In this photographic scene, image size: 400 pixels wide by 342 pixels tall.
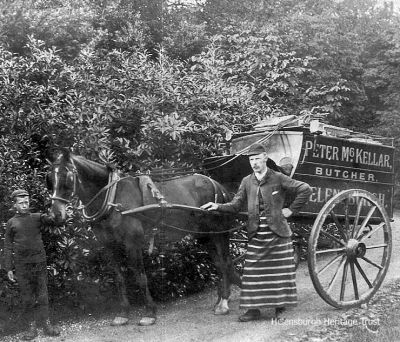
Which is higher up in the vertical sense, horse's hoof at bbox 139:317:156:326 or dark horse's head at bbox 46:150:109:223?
dark horse's head at bbox 46:150:109:223

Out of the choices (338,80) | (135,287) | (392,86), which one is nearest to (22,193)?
(135,287)

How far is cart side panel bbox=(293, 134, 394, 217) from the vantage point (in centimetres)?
636

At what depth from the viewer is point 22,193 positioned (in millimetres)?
5719

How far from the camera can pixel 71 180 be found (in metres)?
5.59

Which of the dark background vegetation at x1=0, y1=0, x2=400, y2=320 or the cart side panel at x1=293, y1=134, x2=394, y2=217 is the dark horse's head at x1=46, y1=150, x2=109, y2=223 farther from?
the cart side panel at x1=293, y1=134, x2=394, y2=217

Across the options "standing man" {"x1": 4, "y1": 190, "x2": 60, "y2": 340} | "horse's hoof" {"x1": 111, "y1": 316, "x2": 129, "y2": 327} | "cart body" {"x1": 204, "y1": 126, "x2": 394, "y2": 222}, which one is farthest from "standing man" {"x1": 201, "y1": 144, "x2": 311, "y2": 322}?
"standing man" {"x1": 4, "y1": 190, "x2": 60, "y2": 340}

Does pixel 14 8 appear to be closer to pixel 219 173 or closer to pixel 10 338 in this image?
pixel 219 173

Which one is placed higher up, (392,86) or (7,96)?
(392,86)

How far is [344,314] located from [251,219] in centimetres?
154

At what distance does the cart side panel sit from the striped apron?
656 mm

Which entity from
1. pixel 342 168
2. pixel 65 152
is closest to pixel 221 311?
pixel 342 168

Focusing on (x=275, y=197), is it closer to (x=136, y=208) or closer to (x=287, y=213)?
(x=287, y=213)

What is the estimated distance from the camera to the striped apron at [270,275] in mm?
5831

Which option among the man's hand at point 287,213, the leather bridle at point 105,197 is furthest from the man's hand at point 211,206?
the leather bridle at point 105,197
